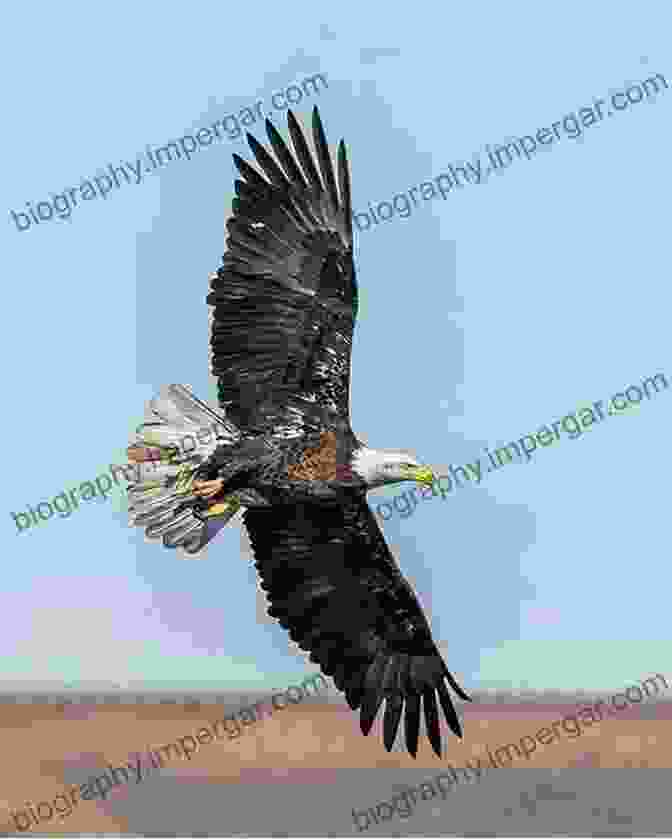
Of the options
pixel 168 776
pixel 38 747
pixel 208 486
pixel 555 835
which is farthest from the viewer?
pixel 38 747

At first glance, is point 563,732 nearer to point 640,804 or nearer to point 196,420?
point 640,804

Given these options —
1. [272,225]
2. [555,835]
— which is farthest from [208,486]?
[555,835]

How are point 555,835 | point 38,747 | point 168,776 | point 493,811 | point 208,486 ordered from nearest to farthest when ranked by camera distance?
point 208,486 < point 555,835 < point 493,811 < point 168,776 < point 38,747

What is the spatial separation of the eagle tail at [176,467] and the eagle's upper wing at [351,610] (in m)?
0.43

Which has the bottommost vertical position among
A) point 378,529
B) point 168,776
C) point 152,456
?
point 168,776

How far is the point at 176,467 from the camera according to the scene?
1462cm

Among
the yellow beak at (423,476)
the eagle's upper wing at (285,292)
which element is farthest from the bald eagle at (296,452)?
the yellow beak at (423,476)

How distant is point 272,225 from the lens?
14.6 m

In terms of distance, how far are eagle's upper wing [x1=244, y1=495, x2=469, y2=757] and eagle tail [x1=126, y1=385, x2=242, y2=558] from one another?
43cm

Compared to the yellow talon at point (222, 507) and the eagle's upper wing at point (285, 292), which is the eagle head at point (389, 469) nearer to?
the eagle's upper wing at point (285, 292)

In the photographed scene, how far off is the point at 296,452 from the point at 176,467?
920 mm

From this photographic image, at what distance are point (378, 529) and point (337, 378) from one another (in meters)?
1.05

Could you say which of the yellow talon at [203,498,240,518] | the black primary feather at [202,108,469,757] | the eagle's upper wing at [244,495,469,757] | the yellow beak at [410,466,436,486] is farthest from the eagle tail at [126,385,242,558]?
the yellow beak at [410,466,436,486]

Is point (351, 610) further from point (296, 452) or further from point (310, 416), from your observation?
point (310, 416)
